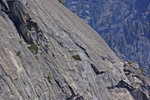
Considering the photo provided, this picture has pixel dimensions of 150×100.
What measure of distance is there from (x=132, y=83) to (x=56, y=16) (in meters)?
19.9

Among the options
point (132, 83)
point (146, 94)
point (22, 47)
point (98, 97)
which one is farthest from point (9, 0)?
point (146, 94)

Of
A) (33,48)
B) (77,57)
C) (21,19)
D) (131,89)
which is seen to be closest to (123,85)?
(131,89)

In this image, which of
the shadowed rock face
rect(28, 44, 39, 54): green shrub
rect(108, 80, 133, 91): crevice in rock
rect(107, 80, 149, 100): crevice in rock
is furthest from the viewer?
rect(107, 80, 149, 100): crevice in rock

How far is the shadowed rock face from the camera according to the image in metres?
32.1

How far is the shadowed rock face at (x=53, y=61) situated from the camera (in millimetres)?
32094

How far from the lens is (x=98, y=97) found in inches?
1692

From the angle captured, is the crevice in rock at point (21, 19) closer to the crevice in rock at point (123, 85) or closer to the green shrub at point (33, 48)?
the green shrub at point (33, 48)

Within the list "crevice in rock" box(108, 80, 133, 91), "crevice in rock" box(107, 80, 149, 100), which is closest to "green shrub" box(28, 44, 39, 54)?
"crevice in rock" box(107, 80, 149, 100)

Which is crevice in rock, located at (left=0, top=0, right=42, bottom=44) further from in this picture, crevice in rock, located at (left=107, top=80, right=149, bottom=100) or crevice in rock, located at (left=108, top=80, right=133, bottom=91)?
crevice in rock, located at (left=108, top=80, right=133, bottom=91)

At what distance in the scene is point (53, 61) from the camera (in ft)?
127

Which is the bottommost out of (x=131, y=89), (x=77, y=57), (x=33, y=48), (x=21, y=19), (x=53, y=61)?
(x=131, y=89)

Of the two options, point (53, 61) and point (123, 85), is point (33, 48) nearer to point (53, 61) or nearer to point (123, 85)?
point (53, 61)

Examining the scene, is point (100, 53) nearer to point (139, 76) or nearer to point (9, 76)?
point (139, 76)

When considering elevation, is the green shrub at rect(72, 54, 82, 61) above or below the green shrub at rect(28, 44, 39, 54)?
below
